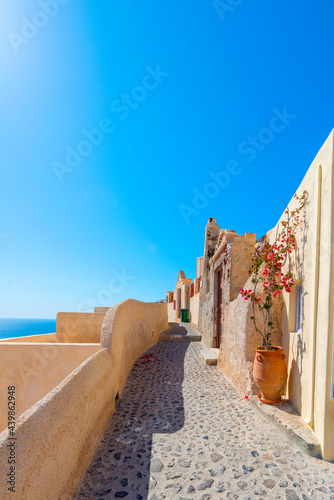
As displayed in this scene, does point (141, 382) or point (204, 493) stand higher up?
point (204, 493)

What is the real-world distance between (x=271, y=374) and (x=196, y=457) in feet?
Answer: 4.86

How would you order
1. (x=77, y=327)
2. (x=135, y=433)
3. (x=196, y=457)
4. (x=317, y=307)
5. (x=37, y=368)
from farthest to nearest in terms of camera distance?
(x=77, y=327)
(x=37, y=368)
(x=135, y=433)
(x=317, y=307)
(x=196, y=457)

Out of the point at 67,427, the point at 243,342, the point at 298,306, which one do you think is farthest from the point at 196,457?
the point at 298,306

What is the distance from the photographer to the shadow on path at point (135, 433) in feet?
Result: 8.09

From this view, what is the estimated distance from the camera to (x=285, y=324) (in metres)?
4.24

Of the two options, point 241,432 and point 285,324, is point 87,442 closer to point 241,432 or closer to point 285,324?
point 241,432

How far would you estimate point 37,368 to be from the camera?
17.8 ft

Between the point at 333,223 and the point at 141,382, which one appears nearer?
the point at 333,223

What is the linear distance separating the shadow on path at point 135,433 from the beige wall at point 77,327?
2188 mm

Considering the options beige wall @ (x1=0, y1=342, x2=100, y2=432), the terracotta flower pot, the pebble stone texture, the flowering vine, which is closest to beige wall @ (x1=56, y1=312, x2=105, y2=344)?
beige wall @ (x1=0, y1=342, x2=100, y2=432)

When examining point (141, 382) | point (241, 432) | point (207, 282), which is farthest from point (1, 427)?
point (207, 282)

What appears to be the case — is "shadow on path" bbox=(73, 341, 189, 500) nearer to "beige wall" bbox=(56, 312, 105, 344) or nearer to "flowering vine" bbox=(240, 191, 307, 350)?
"flowering vine" bbox=(240, 191, 307, 350)

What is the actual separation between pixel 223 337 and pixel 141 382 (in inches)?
88.3

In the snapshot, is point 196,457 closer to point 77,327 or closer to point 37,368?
point 37,368
